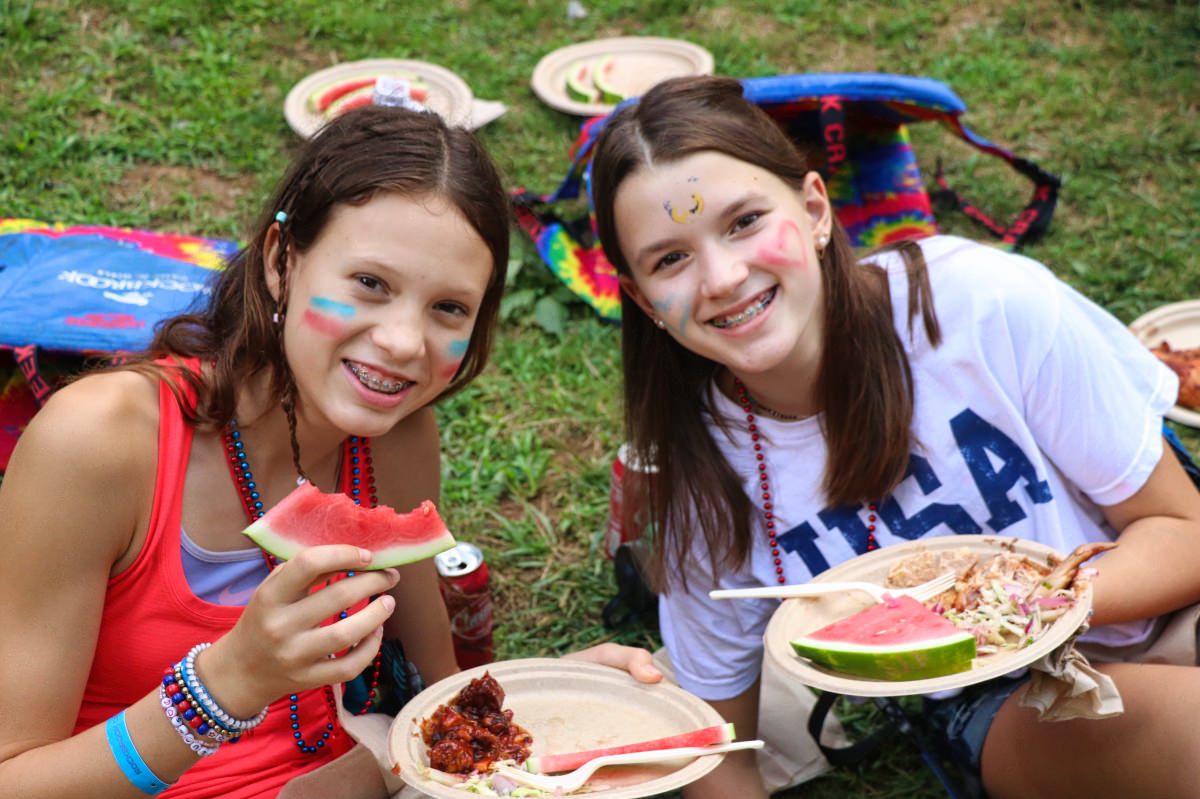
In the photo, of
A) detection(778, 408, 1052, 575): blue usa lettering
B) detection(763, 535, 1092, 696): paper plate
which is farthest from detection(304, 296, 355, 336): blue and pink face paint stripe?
detection(778, 408, 1052, 575): blue usa lettering

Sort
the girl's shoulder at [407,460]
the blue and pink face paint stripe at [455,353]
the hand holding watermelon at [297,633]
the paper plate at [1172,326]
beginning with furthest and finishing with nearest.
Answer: the paper plate at [1172,326] < the girl's shoulder at [407,460] < the blue and pink face paint stripe at [455,353] < the hand holding watermelon at [297,633]

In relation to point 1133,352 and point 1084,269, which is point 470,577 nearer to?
point 1133,352

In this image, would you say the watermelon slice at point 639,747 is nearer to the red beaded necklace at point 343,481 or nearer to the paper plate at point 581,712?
the paper plate at point 581,712

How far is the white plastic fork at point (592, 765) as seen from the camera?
8.32 feet

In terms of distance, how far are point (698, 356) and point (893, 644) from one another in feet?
4.08

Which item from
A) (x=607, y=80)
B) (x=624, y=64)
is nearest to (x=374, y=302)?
(x=607, y=80)

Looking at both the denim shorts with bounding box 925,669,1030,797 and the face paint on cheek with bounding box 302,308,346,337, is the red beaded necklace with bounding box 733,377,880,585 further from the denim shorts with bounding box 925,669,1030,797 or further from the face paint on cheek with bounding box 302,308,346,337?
the face paint on cheek with bounding box 302,308,346,337

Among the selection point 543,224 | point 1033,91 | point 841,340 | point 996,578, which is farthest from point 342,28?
point 996,578

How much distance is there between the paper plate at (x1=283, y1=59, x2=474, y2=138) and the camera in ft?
24.2

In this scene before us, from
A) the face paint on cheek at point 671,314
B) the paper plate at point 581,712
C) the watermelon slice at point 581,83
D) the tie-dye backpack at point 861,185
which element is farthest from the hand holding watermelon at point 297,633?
the watermelon slice at point 581,83

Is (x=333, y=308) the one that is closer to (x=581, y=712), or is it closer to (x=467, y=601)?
(x=581, y=712)

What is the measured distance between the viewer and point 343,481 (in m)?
3.33

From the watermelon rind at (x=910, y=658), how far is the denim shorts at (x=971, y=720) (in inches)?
32.6

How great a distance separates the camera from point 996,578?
9.56 feet
